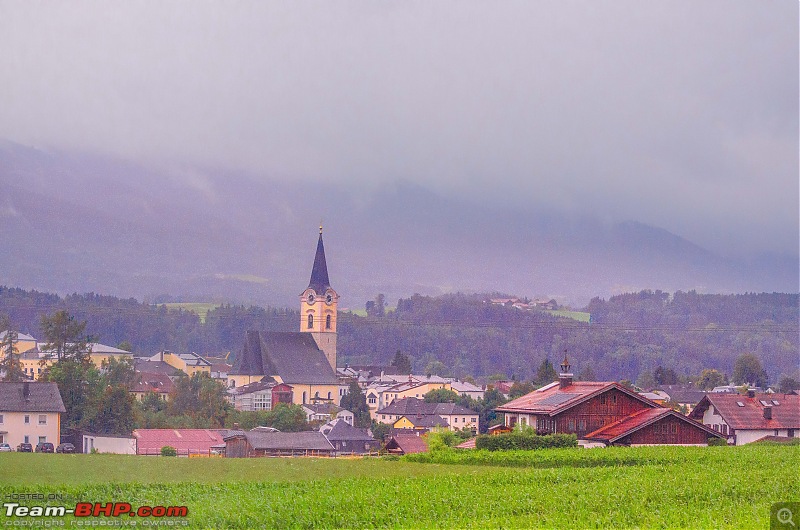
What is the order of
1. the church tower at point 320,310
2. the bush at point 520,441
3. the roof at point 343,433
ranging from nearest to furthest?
the bush at point 520,441 → the roof at point 343,433 → the church tower at point 320,310

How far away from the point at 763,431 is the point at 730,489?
24396 mm

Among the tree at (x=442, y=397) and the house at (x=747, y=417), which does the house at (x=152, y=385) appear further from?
the house at (x=747, y=417)

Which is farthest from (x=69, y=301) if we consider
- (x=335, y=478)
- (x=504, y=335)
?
(x=335, y=478)

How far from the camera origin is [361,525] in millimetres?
13797

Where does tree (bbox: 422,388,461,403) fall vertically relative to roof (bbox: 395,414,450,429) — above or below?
above

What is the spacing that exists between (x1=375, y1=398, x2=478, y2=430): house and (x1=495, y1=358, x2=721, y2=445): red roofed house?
105 ft

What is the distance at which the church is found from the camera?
81250mm

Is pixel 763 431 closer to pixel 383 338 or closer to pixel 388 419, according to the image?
pixel 388 419

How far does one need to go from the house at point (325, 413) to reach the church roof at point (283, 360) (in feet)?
27.7

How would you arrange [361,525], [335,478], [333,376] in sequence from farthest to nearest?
[333,376]
[335,478]
[361,525]

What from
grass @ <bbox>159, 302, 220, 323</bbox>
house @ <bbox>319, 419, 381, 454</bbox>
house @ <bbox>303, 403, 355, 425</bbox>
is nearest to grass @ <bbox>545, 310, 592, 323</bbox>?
grass @ <bbox>159, 302, 220, 323</bbox>

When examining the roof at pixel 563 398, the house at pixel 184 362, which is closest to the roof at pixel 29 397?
the roof at pixel 563 398

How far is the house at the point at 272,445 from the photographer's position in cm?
3275

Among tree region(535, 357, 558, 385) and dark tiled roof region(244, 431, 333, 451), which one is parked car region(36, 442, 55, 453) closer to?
dark tiled roof region(244, 431, 333, 451)
